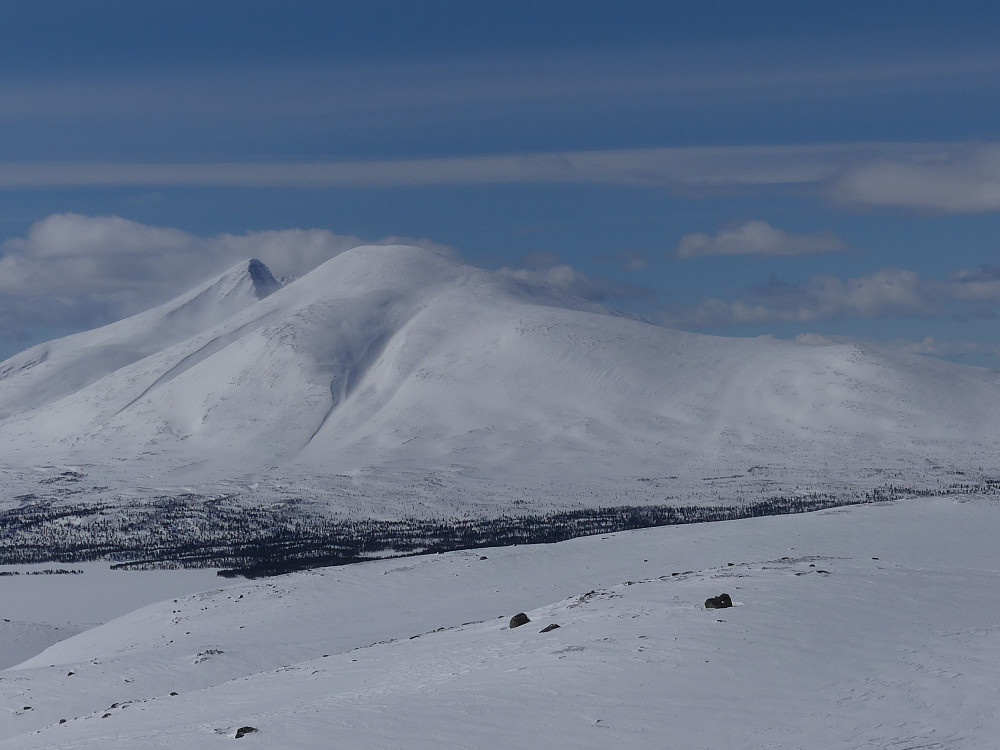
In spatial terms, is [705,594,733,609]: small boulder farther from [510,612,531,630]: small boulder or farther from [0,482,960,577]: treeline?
[0,482,960,577]: treeline

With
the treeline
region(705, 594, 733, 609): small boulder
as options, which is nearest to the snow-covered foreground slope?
region(705, 594, 733, 609): small boulder

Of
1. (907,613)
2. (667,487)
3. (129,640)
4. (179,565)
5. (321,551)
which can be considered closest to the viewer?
(907,613)

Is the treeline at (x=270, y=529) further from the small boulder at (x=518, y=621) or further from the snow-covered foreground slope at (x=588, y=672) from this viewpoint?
the small boulder at (x=518, y=621)

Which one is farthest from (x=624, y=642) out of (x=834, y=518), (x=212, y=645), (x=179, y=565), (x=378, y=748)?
(x=179, y=565)

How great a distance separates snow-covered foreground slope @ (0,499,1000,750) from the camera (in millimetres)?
20062

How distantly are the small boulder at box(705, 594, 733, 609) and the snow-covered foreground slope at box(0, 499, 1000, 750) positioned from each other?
40 cm

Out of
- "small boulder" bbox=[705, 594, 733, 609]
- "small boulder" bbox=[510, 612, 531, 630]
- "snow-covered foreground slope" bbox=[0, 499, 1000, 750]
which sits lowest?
"snow-covered foreground slope" bbox=[0, 499, 1000, 750]

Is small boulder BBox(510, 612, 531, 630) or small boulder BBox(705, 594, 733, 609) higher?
small boulder BBox(705, 594, 733, 609)

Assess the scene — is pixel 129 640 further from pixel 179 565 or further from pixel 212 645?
pixel 179 565

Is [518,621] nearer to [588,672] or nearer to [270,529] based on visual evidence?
[588,672]

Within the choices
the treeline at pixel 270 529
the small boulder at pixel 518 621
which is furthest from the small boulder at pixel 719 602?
the treeline at pixel 270 529

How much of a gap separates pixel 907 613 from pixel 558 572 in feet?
89.7

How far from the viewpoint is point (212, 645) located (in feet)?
150

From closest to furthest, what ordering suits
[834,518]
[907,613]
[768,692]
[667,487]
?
1. [768,692]
2. [907,613]
3. [834,518]
4. [667,487]
